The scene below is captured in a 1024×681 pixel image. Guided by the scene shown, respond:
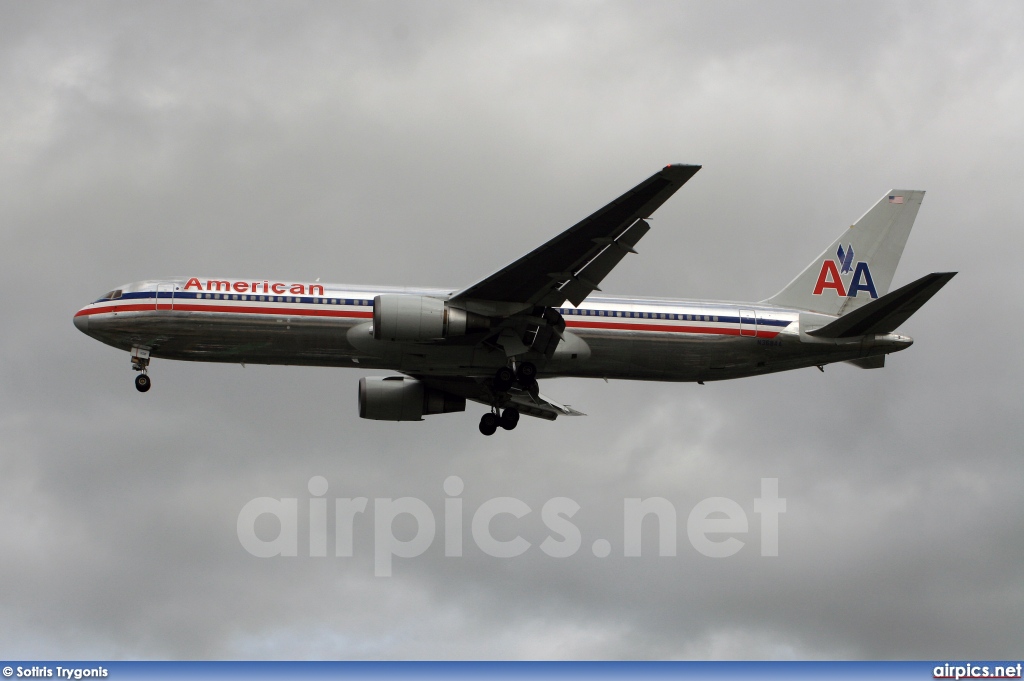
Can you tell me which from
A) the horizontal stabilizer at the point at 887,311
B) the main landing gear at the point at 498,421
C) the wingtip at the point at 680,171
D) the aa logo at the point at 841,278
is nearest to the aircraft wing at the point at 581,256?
the wingtip at the point at 680,171

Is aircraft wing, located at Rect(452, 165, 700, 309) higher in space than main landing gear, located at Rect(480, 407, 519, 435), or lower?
higher

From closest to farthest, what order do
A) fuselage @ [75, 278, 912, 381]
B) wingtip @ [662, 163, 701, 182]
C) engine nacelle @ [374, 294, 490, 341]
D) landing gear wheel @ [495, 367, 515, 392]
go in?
1. wingtip @ [662, 163, 701, 182]
2. engine nacelle @ [374, 294, 490, 341]
3. fuselage @ [75, 278, 912, 381]
4. landing gear wheel @ [495, 367, 515, 392]

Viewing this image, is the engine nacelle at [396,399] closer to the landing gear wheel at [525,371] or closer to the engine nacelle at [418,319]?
the landing gear wheel at [525,371]

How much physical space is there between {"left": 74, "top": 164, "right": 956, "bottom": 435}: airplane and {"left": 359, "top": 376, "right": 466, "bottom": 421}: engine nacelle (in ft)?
9.36

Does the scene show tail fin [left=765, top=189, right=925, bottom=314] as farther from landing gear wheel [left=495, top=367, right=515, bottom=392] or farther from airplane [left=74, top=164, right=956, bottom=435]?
landing gear wheel [left=495, top=367, right=515, bottom=392]

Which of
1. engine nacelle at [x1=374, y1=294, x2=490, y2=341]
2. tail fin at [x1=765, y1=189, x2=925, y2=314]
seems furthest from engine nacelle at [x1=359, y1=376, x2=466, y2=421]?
tail fin at [x1=765, y1=189, x2=925, y2=314]

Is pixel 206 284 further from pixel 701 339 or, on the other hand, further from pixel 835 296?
pixel 835 296

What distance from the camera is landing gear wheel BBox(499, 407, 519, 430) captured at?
50438 millimetres

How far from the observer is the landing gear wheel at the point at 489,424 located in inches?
1971

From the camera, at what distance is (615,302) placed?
46500 mm

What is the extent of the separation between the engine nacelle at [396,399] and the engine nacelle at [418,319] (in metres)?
8.20

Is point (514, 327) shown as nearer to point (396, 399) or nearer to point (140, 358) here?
point (396, 399)

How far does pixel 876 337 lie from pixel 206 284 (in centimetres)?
2564

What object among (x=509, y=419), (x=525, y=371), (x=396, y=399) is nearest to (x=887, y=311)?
(x=525, y=371)
